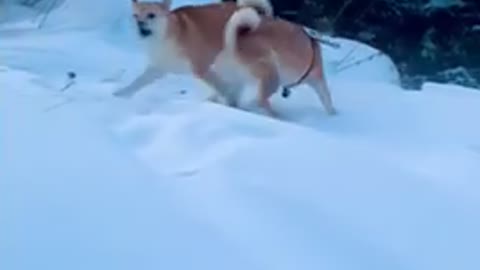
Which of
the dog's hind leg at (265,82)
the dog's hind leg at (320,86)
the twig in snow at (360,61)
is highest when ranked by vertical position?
the dog's hind leg at (265,82)

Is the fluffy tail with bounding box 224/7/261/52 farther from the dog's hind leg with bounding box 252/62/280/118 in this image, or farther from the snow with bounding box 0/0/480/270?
the snow with bounding box 0/0/480/270

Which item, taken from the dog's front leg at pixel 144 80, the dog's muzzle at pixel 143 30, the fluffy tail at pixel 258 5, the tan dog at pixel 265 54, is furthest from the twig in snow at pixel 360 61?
the dog's muzzle at pixel 143 30

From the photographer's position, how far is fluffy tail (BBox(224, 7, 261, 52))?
5.20 m

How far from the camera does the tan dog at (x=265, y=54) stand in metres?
5.21

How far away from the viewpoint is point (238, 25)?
5.20 metres

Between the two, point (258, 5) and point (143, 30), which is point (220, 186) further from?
point (258, 5)

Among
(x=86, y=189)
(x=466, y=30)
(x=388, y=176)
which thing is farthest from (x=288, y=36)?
(x=466, y=30)

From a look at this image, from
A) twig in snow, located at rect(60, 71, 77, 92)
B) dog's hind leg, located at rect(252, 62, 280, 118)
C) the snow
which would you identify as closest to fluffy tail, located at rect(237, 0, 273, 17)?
dog's hind leg, located at rect(252, 62, 280, 118)

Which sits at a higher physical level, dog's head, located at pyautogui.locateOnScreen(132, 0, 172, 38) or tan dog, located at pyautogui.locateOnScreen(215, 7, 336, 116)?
dog's head, located at pyautogui.locateOnScreen(132, 0, 172, 38)

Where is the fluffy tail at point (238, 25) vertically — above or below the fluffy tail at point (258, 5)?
above

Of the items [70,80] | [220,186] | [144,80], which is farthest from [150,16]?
[220,186]

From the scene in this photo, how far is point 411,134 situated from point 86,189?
5.62 feet

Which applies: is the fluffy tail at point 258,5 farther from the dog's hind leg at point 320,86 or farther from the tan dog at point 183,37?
the dog's hind leg at point 320,86

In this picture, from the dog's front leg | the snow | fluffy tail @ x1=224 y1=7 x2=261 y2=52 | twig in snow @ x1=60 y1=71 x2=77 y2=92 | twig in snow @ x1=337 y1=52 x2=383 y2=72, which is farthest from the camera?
twig in snow @ x1=337 y1=52 x2=383 y2=72
